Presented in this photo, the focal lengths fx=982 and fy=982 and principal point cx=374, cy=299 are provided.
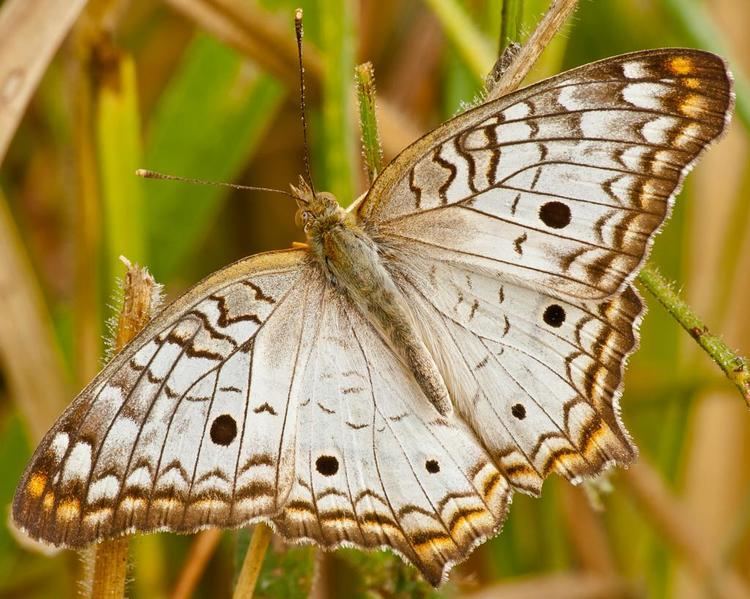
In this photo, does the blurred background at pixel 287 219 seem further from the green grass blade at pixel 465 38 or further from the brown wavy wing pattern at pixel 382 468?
the brown wavy wing pattern at pixel 382 468

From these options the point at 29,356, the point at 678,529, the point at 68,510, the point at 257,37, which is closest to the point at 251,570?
the point at 68,510

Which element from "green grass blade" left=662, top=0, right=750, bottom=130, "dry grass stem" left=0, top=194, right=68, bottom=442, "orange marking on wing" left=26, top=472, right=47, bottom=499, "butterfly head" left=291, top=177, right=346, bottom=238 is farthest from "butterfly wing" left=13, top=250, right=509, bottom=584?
"green grass blade" left=662, top=0, right=750, bottom=130

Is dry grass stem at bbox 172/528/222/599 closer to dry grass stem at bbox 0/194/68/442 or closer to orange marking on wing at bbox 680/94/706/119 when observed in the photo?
dry grass stem at bbox 0/194/68/442

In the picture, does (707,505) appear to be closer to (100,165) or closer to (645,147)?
(645,147)

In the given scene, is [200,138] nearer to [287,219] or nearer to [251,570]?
[287,219]

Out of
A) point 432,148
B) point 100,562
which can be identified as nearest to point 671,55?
point 432,148

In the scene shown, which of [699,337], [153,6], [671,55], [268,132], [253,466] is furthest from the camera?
[268,132]
